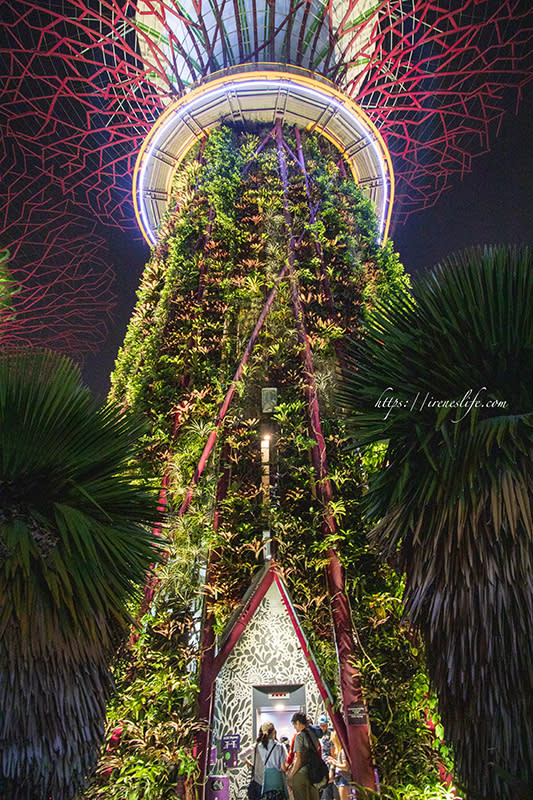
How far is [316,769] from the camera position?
3.87 metres

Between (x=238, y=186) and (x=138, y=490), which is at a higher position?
(x=238, y=186)

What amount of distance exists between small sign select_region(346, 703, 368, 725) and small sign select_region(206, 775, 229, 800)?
1256 mm

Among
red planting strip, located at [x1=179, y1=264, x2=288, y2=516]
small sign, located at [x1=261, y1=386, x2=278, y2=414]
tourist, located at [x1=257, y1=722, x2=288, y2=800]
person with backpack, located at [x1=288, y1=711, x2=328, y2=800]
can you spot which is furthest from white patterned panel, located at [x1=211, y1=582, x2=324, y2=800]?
small sign, located at [x1=261, y1=386, x2=278, y2=414]

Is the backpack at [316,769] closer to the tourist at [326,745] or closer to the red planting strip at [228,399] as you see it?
the tourist at [326,745]

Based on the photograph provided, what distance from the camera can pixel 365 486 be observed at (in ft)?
16.0

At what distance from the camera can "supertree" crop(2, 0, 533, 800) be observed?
4.65 meters

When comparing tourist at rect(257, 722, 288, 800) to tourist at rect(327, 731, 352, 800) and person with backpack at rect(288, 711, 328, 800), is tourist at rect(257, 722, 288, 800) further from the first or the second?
tourist at rect(327, 731, 352, 800)

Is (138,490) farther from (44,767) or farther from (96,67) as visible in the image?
(96,67)

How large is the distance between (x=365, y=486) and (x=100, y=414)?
9.14 feet

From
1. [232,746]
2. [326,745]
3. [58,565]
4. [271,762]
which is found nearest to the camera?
[58,565]

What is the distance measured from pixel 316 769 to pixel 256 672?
33.2 inches

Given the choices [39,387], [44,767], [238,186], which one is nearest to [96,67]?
[238,186]

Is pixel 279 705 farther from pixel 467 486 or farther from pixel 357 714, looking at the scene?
pixel 467 486

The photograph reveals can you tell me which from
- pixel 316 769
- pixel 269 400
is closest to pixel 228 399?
pixel 269 400
